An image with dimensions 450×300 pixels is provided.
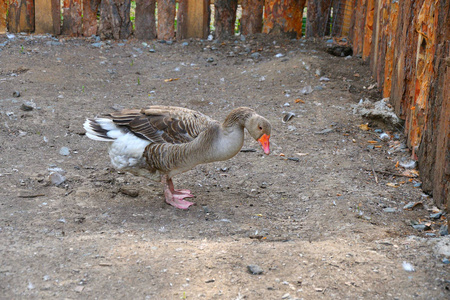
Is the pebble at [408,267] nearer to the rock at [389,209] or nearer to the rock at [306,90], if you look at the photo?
the rock at [389,209]

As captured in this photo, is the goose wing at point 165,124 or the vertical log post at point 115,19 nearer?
the goose wing at point 165,124

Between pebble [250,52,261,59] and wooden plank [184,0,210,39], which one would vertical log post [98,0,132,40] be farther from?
pebble [250,52,261,59]

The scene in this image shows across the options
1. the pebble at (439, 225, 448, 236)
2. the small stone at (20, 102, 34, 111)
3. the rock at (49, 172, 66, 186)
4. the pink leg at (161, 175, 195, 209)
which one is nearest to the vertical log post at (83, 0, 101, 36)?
the small stone at (20, 102, 34, 111)

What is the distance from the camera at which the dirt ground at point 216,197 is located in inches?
128

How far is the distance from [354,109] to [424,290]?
4.02m

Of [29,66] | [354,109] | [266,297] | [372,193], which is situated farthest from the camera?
[29,66]

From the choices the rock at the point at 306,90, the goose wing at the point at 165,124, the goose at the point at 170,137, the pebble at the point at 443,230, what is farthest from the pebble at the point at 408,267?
the rock at the point at 306,90

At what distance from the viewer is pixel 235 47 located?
9141 mm

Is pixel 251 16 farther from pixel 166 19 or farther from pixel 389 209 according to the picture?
pixel 389 209

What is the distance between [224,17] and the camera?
934 cm

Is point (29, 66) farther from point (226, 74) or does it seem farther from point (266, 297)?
point (266, 297)

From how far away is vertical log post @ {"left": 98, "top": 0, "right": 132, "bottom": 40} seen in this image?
905 cm

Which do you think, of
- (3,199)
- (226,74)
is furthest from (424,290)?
(226,74)

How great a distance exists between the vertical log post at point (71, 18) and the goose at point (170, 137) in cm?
522
